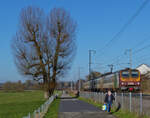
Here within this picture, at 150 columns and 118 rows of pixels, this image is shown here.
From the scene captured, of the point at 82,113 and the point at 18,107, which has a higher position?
the point at 82,113

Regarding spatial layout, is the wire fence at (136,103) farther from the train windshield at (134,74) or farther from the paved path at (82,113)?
the train windshield at (134,74)

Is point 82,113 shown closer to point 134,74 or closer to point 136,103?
point 136,103

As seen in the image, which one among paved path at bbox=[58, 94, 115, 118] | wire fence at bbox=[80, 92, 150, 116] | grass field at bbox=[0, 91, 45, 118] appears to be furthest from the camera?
grass field at bbox=[0, 91, 45, 118]

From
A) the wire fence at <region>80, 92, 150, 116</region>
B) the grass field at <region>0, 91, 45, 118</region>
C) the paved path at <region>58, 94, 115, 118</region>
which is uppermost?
the wire fence at <region>80, 92, 150, 116</region>

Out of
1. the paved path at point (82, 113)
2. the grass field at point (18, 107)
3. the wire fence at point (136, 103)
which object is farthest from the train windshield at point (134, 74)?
the wire fence at point (136, 103)

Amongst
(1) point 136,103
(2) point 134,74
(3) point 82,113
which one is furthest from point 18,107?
(1) point 136,103

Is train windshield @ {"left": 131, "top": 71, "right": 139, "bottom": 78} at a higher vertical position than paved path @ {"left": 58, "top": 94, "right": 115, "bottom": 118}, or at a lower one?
higher

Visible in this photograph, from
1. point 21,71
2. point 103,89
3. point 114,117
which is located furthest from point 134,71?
point 114,117

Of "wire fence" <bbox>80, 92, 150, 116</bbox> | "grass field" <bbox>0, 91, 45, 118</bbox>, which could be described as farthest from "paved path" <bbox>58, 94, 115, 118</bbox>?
"grass field" <bbox>0, 91, 45, 118</bbox>

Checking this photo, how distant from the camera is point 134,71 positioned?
→ 41594 millimetres

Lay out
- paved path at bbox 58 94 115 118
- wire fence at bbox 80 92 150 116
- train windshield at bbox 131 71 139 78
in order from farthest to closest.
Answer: train windshield at bbox 131 71 139 78, paved path at bbox 58 94 115 118, wire fence at bbox 80 92 150 116

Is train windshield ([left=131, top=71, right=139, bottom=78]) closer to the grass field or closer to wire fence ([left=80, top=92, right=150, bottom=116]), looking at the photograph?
the grass field

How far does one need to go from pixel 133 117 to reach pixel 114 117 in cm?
146

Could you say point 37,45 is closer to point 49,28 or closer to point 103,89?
point 49,28
